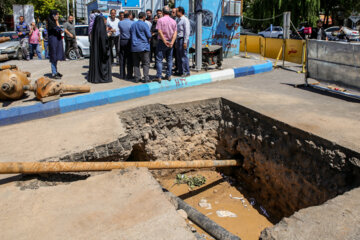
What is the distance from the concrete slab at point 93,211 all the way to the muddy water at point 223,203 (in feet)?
5.88

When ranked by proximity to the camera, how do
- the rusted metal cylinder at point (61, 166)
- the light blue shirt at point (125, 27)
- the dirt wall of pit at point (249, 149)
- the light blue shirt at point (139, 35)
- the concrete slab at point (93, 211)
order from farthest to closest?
1. the light blue shirt at point (125, 27)
2. the light blue shirt at point (139, 35)
3. the dirt wall of pit at point (249, 149)
4. the rusted metal cylinder at point (61, 166)
5. the concrete slab at point (93, 211)

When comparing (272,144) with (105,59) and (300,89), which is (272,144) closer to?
(300,89)

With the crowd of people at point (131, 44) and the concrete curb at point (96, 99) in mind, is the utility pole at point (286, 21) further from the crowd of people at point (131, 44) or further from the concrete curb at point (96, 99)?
the crowd of people at point (131, 44)

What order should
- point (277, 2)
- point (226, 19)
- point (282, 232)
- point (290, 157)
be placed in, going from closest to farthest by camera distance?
point (282, 232) < point (290, 157) < point (226, 19) < point (277, 2)

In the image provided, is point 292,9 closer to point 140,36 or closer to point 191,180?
point 140,36

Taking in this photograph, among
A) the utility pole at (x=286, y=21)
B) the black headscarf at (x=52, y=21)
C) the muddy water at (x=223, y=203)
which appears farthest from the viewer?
the utility pole at (x=286, y=21)

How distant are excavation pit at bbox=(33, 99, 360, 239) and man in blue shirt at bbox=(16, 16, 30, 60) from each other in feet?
32.7

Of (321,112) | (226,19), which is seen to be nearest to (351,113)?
(321,112)

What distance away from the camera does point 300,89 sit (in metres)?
7.84

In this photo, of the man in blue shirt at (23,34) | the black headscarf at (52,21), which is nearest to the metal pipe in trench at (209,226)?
the black headscarf at (52,21)

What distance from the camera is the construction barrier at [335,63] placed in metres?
6.76

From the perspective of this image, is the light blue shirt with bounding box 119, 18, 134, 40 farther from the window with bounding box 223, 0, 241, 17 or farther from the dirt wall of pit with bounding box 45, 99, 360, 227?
the window with bounding box 223, 0, 241, 17

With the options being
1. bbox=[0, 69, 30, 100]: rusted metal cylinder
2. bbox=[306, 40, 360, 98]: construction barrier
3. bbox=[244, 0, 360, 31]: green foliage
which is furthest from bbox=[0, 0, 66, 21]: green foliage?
bbox=[306, 40, 360, 98]: construction barrier

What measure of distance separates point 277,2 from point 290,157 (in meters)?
26.4
